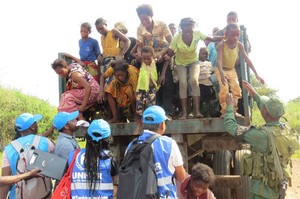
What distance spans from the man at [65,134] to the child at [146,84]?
106 centimetres

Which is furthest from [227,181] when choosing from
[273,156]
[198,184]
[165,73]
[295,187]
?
[295,187]

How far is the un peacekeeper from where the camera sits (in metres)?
3.32

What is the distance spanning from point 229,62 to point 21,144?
7.86 ft

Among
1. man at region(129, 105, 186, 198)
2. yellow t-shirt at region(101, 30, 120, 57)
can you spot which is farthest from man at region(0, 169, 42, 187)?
yellow t-shirt at region(101, 30, 120, 57)

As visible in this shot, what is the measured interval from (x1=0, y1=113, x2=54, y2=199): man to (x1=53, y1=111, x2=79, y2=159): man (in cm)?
13

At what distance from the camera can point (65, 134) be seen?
342cm

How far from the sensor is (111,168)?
9.62ft

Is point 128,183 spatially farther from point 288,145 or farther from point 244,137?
point 288,145

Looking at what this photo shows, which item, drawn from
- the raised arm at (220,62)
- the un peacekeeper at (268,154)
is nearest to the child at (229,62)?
the raised arm at (220,62)

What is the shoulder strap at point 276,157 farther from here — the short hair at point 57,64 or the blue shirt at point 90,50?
the blue shirt at point 90,50

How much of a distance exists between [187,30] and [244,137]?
62.9 inches

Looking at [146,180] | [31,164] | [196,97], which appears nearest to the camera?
[146,180]

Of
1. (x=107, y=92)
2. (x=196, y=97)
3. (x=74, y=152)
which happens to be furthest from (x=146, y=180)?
(x=107, y=92)

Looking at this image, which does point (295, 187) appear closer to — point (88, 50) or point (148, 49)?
point (88, 50)
